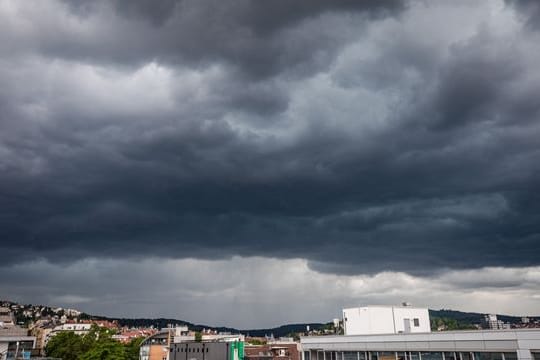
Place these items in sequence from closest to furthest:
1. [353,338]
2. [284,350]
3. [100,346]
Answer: [353,338] < [100,346] < [284,350]

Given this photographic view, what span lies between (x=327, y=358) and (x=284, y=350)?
5680cm

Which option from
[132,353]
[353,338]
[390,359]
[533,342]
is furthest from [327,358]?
[132,353]

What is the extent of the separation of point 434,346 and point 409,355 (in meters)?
3.45

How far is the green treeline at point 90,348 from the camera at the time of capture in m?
99.1

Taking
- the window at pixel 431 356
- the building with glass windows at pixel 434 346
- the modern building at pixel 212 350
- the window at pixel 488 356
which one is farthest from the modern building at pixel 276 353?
the window at pixel 488 356

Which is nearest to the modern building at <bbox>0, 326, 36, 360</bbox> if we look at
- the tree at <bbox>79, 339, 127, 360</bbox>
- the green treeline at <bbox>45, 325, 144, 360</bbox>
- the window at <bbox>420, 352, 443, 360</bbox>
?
the green treeline at <bbox>45, 325, 144, 360</bbox>

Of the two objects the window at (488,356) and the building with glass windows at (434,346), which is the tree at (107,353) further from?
the window at (488,356)

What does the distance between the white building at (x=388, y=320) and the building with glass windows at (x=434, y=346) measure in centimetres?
1748

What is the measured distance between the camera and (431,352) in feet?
146

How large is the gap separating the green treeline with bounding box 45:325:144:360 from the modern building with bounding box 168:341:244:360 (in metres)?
13.6

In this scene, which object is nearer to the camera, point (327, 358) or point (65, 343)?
point (327, 358)

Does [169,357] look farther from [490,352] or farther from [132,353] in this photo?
[490,352]

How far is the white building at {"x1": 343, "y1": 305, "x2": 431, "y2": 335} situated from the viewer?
243 ft

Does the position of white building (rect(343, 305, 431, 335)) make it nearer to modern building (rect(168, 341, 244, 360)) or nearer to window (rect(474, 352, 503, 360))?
modern building (rect(168, 341, 244, 360))
